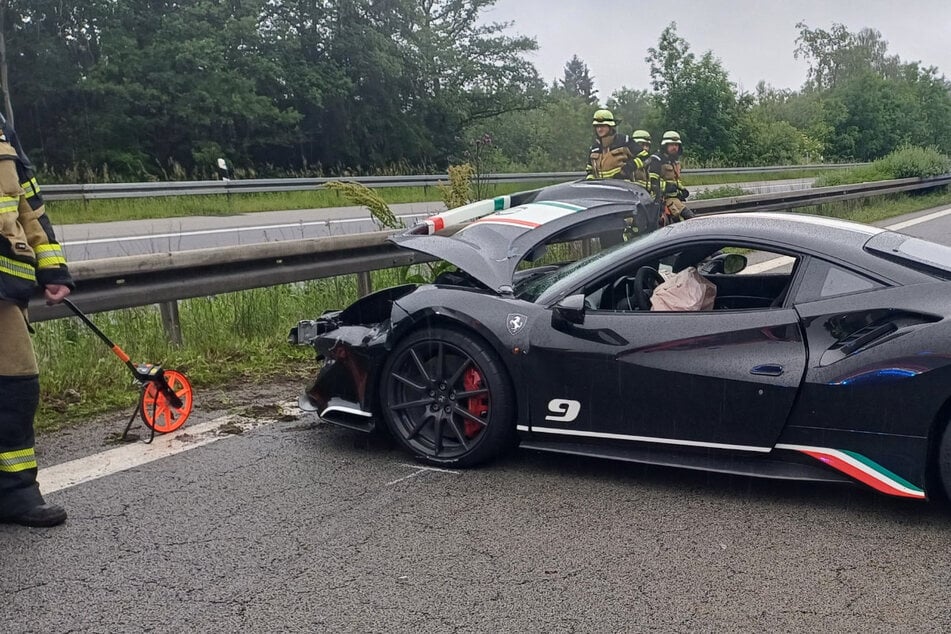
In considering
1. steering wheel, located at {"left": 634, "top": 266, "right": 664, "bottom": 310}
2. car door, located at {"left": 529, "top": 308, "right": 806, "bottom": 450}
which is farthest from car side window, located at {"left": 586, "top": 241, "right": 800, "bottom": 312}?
car door, located at {"left": 529, "top": 308, "right": 806, "bottom": 450}

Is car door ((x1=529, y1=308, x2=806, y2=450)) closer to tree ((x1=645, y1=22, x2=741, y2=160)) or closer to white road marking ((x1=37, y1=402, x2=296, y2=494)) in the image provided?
white road marking ((x1=37, y1=402, x2=296, y2=494))

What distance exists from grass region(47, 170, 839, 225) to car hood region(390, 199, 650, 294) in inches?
376

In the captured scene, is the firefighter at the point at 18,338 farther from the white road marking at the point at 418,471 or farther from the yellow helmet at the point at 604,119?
the yellow helmet at the point at 604,119

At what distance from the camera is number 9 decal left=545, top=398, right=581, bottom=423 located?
4113 mm

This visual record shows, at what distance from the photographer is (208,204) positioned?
64.3 ft

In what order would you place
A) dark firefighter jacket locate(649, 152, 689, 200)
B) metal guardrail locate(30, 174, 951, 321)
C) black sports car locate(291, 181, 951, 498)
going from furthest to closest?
dark firefighter jacket locate(649, 152, 689, 200), metal guardrail locate(30, 174, 951, 321), black sports car locate(291, 181, 951, 498)

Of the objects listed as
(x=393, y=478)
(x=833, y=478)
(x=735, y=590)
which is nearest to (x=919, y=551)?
(x=833, y=478)

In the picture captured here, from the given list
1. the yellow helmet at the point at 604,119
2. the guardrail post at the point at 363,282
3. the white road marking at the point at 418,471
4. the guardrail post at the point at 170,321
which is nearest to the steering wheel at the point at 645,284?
the white road marking at the point at 418,471

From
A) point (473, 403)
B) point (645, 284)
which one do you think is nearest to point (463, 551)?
point (473, 403)

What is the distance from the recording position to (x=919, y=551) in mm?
3338

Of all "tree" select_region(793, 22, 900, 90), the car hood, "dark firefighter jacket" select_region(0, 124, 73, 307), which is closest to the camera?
"dark firefighter jacket" select_region(0, 124, 73, 307)

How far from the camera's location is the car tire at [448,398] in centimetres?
424

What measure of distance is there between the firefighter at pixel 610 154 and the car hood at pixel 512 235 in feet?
13.0

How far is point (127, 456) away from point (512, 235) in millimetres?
2220
